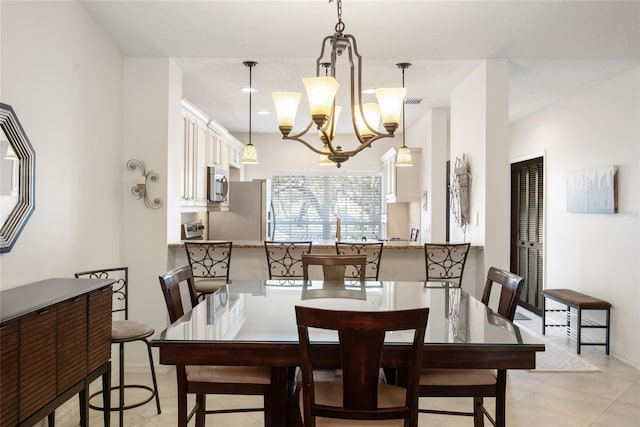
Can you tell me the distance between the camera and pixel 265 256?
4.24m

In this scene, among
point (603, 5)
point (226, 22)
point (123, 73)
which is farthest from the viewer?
point (123, 73)

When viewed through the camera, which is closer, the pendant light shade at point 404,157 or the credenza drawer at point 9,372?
the credenza drawer at point 9,372

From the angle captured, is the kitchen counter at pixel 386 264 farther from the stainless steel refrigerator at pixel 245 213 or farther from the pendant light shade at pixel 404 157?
the stainless steel refrigerator at pixel 245 213

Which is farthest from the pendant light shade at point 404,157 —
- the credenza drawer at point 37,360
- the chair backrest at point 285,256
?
the credenza drawer at point 37,360

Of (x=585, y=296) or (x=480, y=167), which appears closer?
(x=480, y=167)

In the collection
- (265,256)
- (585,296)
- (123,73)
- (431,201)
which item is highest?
(123,73)

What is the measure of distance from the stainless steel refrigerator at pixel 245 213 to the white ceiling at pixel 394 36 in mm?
2331

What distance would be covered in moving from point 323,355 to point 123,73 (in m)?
3.15

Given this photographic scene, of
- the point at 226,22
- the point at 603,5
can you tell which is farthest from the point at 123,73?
the point at 603,5

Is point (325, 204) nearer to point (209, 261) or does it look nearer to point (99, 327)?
point (209, 261)

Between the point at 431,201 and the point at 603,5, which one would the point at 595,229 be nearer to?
the point at 431,201

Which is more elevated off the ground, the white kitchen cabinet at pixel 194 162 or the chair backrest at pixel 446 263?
the white kitchen cabinet at pixel 194 162

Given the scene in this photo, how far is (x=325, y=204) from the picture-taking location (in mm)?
8375

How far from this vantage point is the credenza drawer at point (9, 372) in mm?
1706
